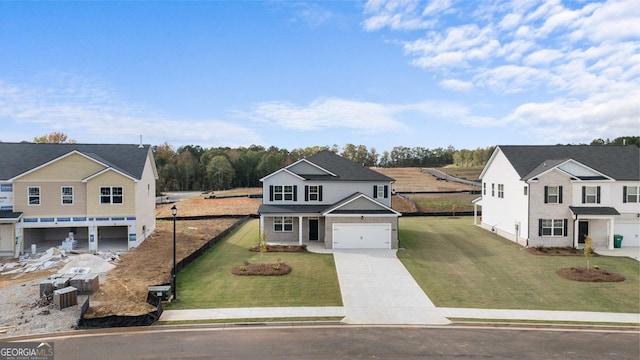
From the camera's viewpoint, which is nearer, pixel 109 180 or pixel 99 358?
pixel 99 358

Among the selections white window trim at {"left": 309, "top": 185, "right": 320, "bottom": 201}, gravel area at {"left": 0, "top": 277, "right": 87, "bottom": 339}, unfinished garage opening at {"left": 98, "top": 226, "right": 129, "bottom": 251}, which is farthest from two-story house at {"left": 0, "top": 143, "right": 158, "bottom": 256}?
white window trim at {"left": 309, "top": 185, "right": 320, "bottom": 201}

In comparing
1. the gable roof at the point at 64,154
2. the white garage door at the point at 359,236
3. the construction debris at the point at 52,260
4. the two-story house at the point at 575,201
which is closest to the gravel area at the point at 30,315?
the construction debris at the point at 52,260

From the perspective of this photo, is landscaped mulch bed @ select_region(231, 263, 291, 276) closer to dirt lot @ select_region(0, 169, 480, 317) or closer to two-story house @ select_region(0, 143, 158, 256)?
dirt lot @ select_region(0, 169, 480, 317)

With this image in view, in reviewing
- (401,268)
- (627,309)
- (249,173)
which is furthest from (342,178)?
(249,173)

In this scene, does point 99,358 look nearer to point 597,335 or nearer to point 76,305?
point 76,305

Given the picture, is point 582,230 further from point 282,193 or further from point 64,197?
point 64,197
